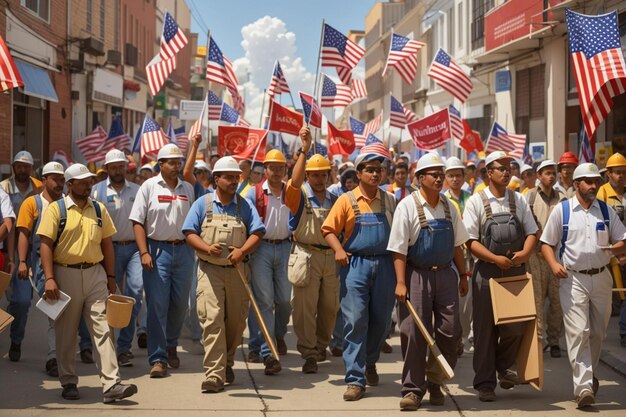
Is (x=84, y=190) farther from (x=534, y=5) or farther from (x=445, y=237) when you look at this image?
(x=534, y=5)

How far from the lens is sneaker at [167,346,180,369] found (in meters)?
9.08

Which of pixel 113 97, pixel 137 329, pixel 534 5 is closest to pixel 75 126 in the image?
pixel 113 97

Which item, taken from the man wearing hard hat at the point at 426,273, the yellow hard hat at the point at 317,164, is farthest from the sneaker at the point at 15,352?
the man wearing hard hat at the point at 426,273

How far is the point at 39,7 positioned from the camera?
22203 mm

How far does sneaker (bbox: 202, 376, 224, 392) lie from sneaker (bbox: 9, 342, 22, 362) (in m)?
2.38

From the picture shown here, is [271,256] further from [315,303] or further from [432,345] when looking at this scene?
[432,345]

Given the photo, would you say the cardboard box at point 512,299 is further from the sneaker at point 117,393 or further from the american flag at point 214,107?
the american flag at point 214,107

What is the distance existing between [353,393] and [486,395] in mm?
1114

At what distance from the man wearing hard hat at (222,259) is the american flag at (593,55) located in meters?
4.67

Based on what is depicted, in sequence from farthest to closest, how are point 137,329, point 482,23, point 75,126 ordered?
point 482,23 < point 75,126 < point 137,329

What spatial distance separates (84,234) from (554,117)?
703 inches

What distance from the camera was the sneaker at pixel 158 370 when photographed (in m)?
8.55

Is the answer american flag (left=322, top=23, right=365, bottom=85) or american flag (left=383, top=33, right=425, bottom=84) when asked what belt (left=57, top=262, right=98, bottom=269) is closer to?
american flag (left=322, top=23, right=365, bottom=85)

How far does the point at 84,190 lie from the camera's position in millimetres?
7863
